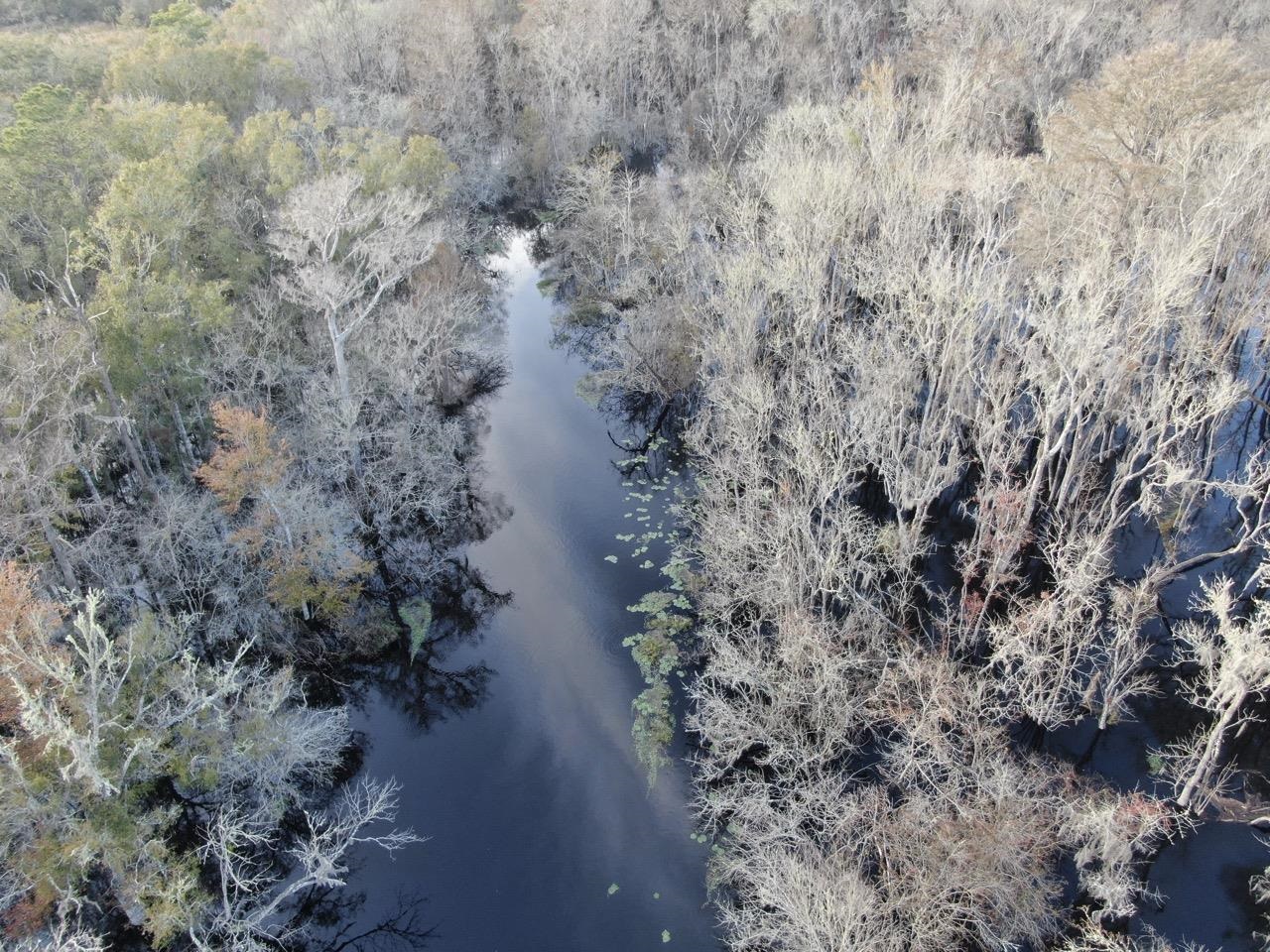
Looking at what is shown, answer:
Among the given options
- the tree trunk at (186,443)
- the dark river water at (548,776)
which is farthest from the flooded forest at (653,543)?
the tree trunk at (186,443)

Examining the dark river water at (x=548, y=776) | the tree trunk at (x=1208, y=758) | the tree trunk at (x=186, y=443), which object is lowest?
the dark river water at (x=548, y=776)

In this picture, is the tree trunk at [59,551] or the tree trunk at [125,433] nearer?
the tree trunk at [59,551]

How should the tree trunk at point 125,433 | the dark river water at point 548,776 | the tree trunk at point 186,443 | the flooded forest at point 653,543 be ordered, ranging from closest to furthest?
the flooded forest at point 653,543, the dark river water at point 548,776, the tree trunk at point 125,433, the tree trunk at point 186,443

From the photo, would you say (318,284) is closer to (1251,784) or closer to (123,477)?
(123,477)

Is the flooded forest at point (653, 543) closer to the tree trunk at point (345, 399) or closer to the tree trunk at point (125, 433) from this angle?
the tree trunk at point (345, 399)

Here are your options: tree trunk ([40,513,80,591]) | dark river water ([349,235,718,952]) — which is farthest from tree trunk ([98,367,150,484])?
dark river water ([349,235,718,952])

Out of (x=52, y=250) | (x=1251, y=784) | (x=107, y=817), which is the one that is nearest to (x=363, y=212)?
(x=52, y=250)

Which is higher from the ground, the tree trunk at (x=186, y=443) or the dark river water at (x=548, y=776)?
the tree trunk at (x=186, y=443)

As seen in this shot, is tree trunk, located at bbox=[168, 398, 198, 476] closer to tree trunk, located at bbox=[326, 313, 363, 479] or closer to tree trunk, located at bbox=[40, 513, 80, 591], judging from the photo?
tree trunk, located at bbox=[326, 313, 363, 479]
